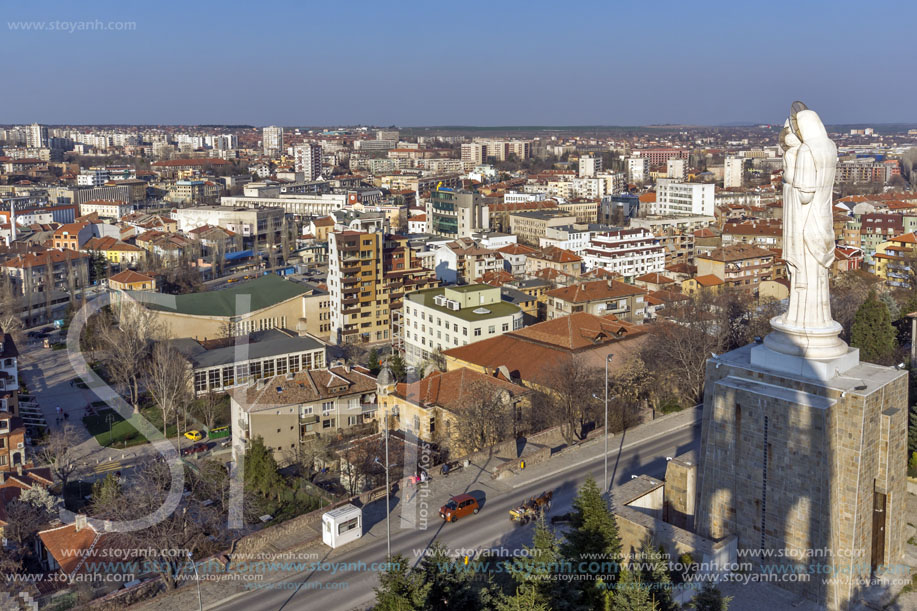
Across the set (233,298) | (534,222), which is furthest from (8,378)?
(534,222)

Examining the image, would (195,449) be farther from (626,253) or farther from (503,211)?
(503,211)

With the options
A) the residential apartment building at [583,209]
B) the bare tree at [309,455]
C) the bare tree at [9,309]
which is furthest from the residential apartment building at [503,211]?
the bare tree at [309,455]

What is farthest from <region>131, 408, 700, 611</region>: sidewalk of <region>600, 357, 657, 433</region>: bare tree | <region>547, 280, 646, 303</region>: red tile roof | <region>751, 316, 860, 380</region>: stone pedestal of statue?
<region>547, 280, 646, 303</region>: red tile roof

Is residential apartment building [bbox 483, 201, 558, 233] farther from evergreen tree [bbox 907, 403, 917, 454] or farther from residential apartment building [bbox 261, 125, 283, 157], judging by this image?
residential apartment building [bbox 261, 125, 283, 157]

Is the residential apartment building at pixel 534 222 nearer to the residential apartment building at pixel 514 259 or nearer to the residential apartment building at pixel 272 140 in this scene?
the residential apartment building at pixel 514 259

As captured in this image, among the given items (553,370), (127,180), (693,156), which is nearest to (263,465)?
(553,370)

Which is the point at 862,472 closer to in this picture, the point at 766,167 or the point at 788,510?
the point at 788,510

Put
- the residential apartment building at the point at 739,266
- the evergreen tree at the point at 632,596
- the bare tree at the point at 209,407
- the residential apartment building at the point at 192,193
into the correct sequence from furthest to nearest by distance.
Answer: the residential apartment building at the point at 192,193, the residential apartment building at the point at 739,266, the bare tree at the point at 209,407, the evergreen tree at the point at 632,596
